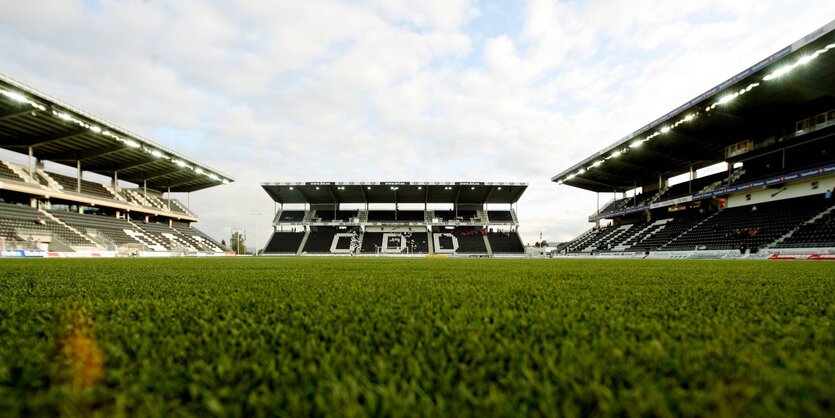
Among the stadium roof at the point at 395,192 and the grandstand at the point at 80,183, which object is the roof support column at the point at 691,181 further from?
the grandstand at the point at 80,183

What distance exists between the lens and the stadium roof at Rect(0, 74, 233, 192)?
16720 millimetres

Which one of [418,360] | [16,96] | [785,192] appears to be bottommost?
[418,360]

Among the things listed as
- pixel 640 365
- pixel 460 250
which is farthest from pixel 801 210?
pixel 640 365

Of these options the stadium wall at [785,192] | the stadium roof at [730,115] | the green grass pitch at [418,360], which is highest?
the stadium roof at [730,115]

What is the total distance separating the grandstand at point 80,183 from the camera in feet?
58.5

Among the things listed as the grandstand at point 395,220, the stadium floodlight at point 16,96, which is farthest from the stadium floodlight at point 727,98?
the stadium floodlight at point 16,96

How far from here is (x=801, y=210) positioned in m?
17.2

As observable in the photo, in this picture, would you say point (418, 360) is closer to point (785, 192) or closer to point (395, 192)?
point (785, 192)

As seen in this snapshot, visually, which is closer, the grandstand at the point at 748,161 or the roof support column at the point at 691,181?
the grandstand at the point at 748,161

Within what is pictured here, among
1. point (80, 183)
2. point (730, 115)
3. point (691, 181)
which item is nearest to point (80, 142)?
point (80, 183)

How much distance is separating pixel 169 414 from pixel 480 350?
80 centimetres

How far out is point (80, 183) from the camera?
24984 mm

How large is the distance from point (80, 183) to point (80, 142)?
4.86 m

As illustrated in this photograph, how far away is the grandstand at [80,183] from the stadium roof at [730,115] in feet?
102
